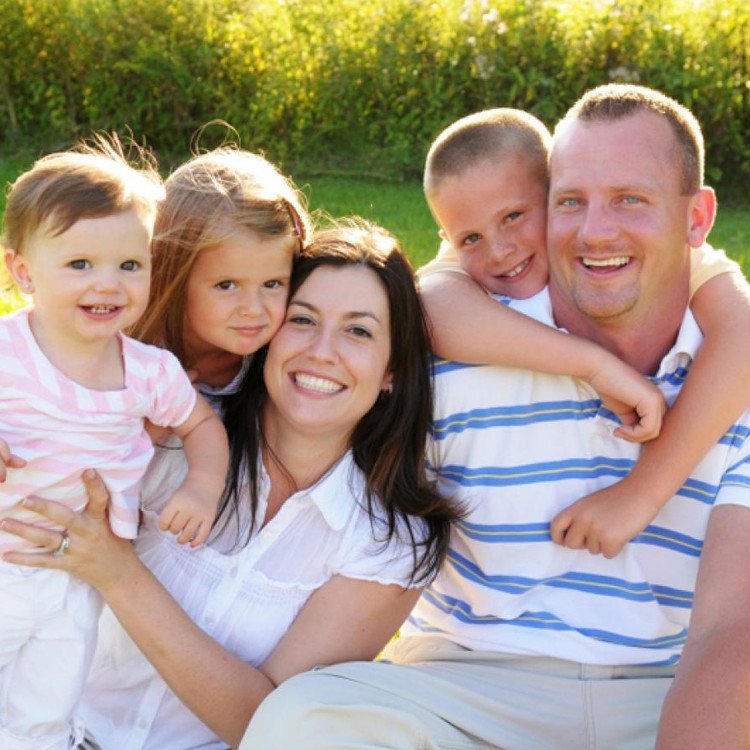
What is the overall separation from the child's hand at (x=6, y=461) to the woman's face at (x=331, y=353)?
0.74 meters

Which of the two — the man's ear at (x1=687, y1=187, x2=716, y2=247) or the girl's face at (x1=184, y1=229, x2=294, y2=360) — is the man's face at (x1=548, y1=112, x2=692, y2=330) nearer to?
the man's ear at (x1=687, y1=187, x2=716, y2=247)

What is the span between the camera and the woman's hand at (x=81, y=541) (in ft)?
10.5

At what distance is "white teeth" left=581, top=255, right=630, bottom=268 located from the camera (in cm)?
365

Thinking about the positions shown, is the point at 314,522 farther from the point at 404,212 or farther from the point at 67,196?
the point at 404,212

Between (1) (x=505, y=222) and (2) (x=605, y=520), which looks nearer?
(2) (x=605, y=520)

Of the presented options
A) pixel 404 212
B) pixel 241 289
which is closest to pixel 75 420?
pixel 241 289

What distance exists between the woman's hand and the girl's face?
60cm

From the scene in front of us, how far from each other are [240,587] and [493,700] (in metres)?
0.76

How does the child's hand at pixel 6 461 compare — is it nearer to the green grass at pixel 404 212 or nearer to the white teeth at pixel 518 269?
the white teeth at pixel 518 269

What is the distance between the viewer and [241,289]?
3.58m

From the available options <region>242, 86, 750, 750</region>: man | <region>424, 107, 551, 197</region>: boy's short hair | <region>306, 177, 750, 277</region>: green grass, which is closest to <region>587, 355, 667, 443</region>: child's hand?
<region>242, 86, 750, 750</region>: man

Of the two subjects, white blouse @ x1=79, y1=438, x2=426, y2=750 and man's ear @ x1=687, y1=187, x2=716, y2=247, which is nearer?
white blouse @ x1=79, y1=438, x2=426, y2=750

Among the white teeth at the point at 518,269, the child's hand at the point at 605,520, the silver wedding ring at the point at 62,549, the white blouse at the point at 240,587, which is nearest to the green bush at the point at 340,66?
the white teeth at the point at 518,269

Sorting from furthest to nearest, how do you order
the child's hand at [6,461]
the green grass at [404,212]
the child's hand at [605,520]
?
the green grass at [404,212]
the child's hand at [605,520]
the child's hand at [6,461]
